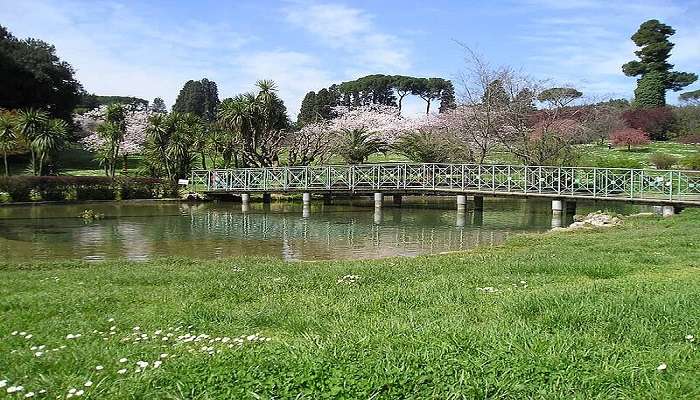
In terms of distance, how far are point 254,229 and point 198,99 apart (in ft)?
210

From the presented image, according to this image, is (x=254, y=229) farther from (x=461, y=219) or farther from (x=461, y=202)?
(x=461, y=202)

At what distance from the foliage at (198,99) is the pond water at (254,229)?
165 feet

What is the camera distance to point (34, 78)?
48375 millimetres

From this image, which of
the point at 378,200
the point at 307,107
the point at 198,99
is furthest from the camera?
the point at 198,99

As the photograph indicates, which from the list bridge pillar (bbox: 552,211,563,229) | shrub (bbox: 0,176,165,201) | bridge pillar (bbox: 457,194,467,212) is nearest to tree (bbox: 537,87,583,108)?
bridge pillar (bbox: 457,194,467,212)

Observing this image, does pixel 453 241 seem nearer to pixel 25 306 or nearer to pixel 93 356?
pixel 25 306

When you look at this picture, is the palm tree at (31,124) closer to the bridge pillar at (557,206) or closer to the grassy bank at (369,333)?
the grassy bank at (369,333)

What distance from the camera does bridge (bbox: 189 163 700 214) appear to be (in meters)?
23.7

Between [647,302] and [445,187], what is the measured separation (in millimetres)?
25183

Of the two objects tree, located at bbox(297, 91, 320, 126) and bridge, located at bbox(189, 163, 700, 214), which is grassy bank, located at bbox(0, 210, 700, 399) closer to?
bridge, located at bbox(189, 163, 700, 214)

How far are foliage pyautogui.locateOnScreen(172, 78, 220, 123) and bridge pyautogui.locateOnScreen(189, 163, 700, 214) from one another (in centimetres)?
4649

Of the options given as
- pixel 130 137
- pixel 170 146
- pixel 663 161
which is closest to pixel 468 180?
pixel 663 161

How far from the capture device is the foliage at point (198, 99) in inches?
3157

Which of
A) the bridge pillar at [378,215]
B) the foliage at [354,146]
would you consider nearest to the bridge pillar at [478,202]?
the bridge pillar at [378,215]
